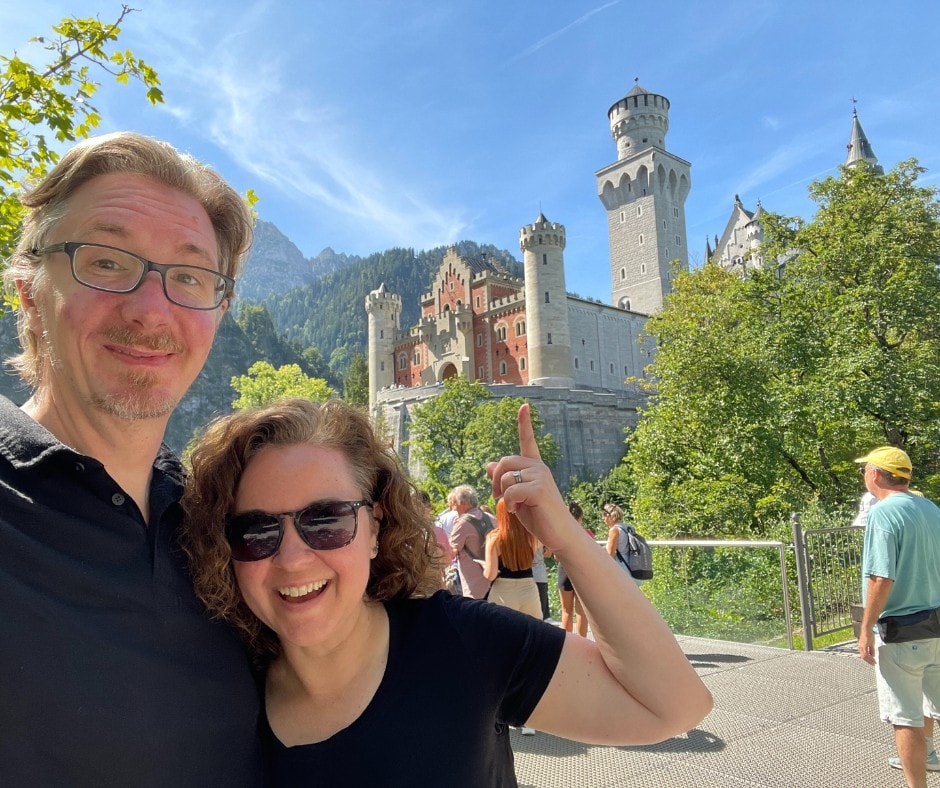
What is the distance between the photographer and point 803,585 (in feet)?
22.7

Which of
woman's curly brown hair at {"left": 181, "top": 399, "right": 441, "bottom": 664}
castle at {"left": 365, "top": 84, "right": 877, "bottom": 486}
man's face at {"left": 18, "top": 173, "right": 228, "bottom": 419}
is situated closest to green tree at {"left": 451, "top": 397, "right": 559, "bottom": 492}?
castle at {"left": 365, "top": 84, "right": 877, "bottom": 486}

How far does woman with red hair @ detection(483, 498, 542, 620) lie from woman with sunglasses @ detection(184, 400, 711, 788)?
12.1 feet

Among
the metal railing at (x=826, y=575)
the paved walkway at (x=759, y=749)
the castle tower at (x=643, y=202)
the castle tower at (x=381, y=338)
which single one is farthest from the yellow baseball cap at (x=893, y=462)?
the castle tower at (x=643, y=202)

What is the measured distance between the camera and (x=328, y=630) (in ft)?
5.08

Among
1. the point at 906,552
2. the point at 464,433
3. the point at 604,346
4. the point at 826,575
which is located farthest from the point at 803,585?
the point at 604,346

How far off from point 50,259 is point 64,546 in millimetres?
707

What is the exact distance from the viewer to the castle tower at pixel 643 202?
61625mm

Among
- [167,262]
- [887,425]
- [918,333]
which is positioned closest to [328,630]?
[167,262]

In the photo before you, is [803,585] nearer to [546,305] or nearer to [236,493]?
[236,493]

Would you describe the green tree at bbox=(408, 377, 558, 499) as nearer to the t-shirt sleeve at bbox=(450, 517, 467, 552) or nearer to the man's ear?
the t-shirt sleeve at bbox=(450, 517, 467, 552)

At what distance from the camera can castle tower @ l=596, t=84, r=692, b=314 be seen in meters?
61.6

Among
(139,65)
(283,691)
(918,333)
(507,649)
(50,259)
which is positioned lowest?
(283,691)

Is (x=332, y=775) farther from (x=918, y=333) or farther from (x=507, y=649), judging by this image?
(x=918, y=333)

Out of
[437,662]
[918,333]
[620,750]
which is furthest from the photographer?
[918,333]
